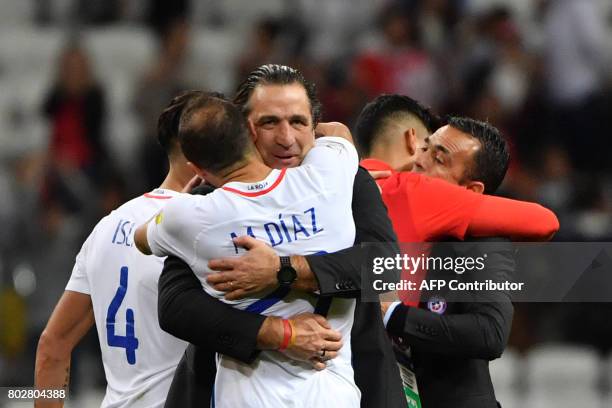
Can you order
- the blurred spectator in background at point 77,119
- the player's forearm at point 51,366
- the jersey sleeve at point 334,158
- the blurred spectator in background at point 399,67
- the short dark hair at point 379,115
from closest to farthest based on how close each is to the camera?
the jersey sleeve at point 334,158
the player's forearm at point 51,366
the short dark hair at point 379,115
the blurred spectator in background at point 77,119
the blurred spectator in background at point 399,67

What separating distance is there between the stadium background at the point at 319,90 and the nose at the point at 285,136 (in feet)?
11.9

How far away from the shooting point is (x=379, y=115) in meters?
3.81

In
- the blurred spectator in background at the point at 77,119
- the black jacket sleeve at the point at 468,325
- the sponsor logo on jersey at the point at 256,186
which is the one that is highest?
the blurred spectator in background at the point at 77,119

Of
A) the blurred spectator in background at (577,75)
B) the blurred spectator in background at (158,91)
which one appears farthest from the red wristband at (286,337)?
the blurred spectator in background at (577,75)

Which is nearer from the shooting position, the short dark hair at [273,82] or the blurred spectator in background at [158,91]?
the short dark hair at [273,82]

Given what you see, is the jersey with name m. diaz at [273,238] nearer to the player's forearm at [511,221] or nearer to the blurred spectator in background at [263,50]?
the player's forearm at [511,221]

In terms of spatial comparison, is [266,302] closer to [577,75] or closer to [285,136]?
[285,136]

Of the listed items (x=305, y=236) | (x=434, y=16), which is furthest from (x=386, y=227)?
(x=434, y=16)

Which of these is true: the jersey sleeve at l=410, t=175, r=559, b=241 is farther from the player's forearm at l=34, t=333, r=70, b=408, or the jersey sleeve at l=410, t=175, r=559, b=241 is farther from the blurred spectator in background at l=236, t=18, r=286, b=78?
the blurred spectator in background at l=236, t=18, r=286, b=78

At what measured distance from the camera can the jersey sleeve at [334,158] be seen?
290 centimetres

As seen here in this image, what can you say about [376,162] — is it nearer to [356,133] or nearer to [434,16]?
[356,133]

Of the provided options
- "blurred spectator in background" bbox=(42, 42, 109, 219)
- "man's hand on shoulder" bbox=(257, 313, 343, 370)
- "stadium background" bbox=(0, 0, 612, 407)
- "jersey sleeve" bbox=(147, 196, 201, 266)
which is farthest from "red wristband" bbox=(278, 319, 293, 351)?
"blurred spectator in background" bbox=(42, 42, 109, 219)

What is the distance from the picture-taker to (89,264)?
3547mm

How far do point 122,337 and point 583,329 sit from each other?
4631 millimetres
